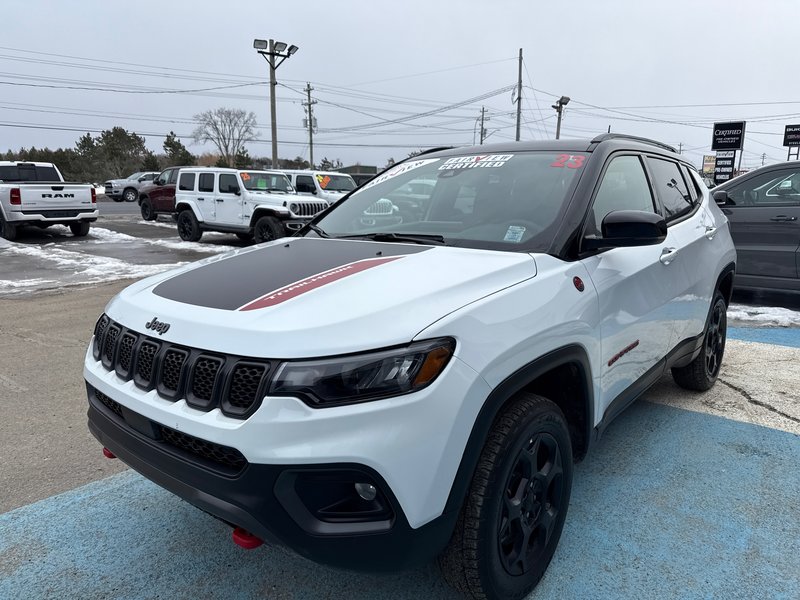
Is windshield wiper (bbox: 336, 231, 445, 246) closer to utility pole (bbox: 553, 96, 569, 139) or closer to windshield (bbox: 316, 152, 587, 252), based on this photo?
windshield (bbox: 316, 152, 587, 252)

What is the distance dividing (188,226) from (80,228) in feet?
10.1

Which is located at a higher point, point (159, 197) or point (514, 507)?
point (159, 197)

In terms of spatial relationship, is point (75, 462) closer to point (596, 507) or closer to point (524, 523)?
point (524, 523)

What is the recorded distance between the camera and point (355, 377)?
1624 millimetres

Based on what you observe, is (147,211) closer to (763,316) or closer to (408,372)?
(763,316)

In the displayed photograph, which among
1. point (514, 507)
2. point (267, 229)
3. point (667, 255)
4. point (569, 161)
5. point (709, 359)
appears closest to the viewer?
point (514, 507)

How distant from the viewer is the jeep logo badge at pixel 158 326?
1.93m

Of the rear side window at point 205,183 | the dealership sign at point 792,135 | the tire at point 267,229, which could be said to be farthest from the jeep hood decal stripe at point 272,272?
the dealership sign at point 792,135

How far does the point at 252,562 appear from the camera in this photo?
7.84 feet

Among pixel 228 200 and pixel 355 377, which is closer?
pixel 355 377

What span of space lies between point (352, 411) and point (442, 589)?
1.10 metres

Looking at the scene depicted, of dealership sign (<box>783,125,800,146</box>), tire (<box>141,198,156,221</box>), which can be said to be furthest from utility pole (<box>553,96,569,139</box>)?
tire (<box>141,198,156,221</box>)

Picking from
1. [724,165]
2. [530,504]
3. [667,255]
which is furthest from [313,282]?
[724,165]

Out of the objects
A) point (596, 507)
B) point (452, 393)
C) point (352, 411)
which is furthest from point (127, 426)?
→ point (596, 507)
